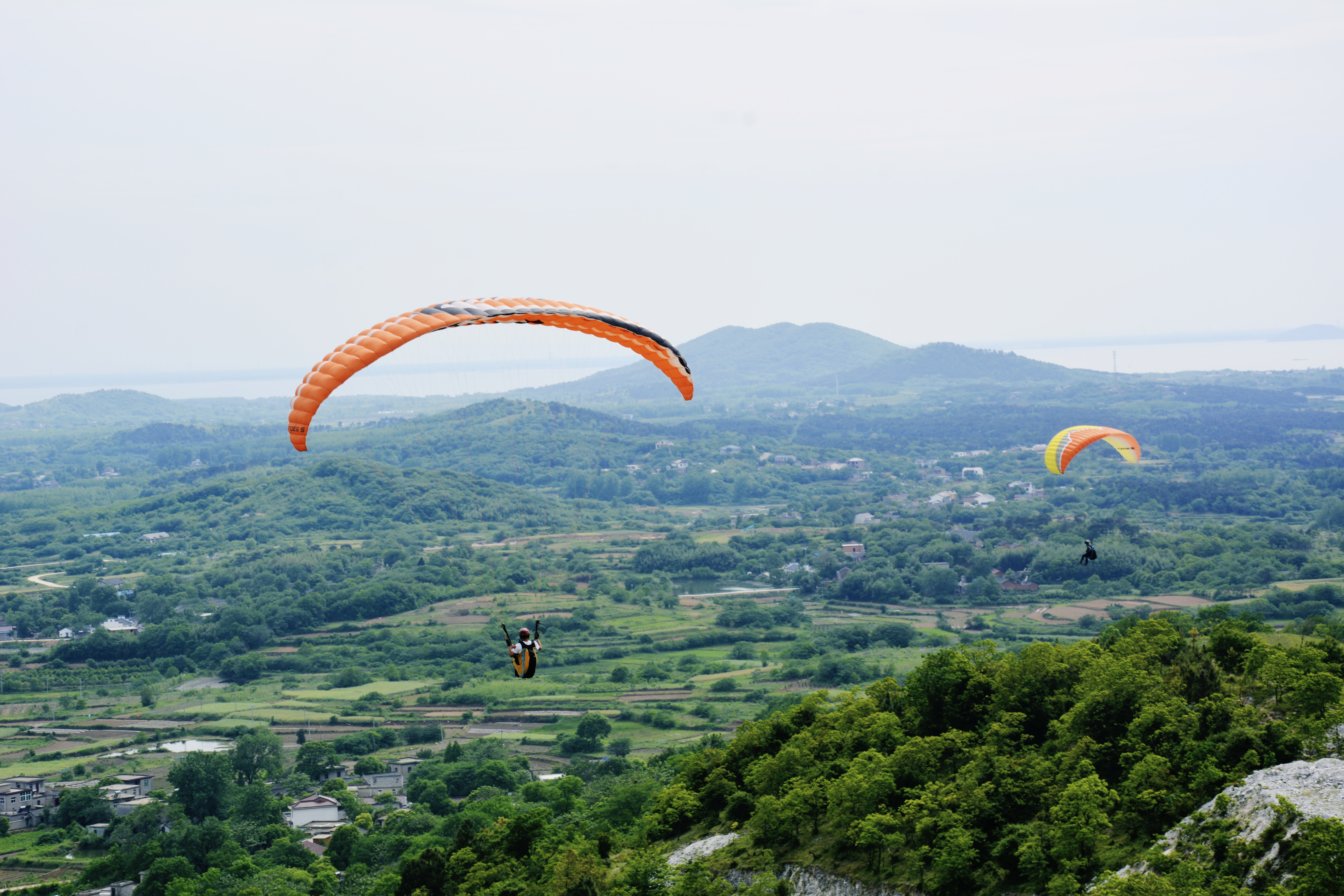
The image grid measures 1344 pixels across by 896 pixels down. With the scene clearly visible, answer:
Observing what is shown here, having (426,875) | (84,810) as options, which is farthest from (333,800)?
(426,875)

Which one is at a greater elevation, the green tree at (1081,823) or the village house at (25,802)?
the green tree at (1081,823)

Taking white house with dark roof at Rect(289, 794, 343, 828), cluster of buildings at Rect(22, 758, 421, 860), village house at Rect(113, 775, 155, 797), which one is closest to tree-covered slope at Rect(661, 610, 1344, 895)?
white house with dark roof at Rect(289, 794, 343, 828)

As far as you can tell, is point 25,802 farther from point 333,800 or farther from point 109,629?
point 109,629

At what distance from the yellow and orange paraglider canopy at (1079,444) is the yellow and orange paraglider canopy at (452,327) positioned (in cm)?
1496

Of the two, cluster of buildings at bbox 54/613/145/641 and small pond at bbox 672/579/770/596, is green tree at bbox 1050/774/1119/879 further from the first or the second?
cluster of buildings at bbox 54/613/145/641

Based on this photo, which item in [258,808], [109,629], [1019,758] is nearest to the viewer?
[1019,758]

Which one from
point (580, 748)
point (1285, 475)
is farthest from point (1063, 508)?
point (580, 748)

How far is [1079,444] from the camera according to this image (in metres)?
34.4

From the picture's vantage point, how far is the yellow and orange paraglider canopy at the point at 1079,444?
33812 mm

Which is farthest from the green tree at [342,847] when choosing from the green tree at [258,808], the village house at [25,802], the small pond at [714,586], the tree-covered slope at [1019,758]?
the small pond at [714,586]

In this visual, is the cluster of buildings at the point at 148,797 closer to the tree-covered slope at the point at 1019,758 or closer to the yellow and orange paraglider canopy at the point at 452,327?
the tree-covered slope at the point at 1019,758

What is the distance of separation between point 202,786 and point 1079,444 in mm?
38971

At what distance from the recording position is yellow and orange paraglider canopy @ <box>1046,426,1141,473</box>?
33812mm

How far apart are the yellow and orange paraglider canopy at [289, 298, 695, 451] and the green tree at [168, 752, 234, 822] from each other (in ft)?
111
